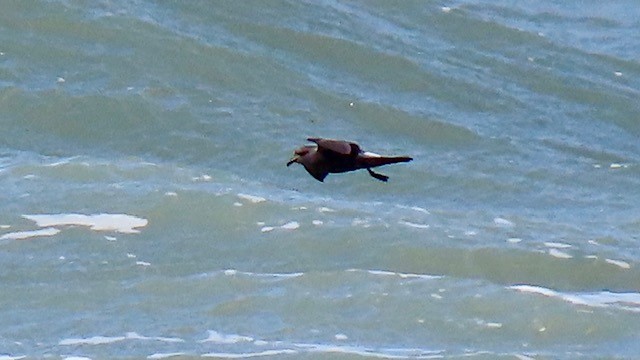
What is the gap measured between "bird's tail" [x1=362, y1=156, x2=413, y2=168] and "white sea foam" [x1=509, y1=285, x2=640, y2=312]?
88.0 inches

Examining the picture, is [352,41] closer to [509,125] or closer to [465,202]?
[509,125]

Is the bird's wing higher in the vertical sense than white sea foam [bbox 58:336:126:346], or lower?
higher

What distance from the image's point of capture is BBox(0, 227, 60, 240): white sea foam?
6.27m

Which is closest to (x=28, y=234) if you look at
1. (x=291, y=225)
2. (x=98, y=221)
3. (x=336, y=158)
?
(x=98, y=221)

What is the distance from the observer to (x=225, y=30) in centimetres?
966

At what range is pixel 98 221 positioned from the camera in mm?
6570

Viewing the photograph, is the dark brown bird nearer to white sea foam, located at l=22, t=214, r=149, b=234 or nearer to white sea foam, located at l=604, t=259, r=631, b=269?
white sea foam, located at l=22, t=214, r=149, b=234

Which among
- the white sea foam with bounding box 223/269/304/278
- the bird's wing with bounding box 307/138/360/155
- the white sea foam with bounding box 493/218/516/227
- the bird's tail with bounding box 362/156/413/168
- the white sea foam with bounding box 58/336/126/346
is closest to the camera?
the bird's tail with bounding box 362/156/413/168

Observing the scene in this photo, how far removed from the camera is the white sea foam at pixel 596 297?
5891mm

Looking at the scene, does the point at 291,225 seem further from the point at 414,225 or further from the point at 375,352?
the point at 375,352

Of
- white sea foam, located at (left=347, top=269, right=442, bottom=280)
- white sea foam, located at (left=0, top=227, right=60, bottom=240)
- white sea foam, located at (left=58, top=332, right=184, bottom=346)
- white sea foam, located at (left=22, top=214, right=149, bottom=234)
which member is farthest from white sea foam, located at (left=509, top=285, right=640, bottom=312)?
white sea foam, located at (left=0, top=227, right=60, bottom=240)

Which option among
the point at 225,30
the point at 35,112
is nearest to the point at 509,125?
the point at 225,30

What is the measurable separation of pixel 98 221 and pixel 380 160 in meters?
3.05

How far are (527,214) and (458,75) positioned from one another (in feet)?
7.45
